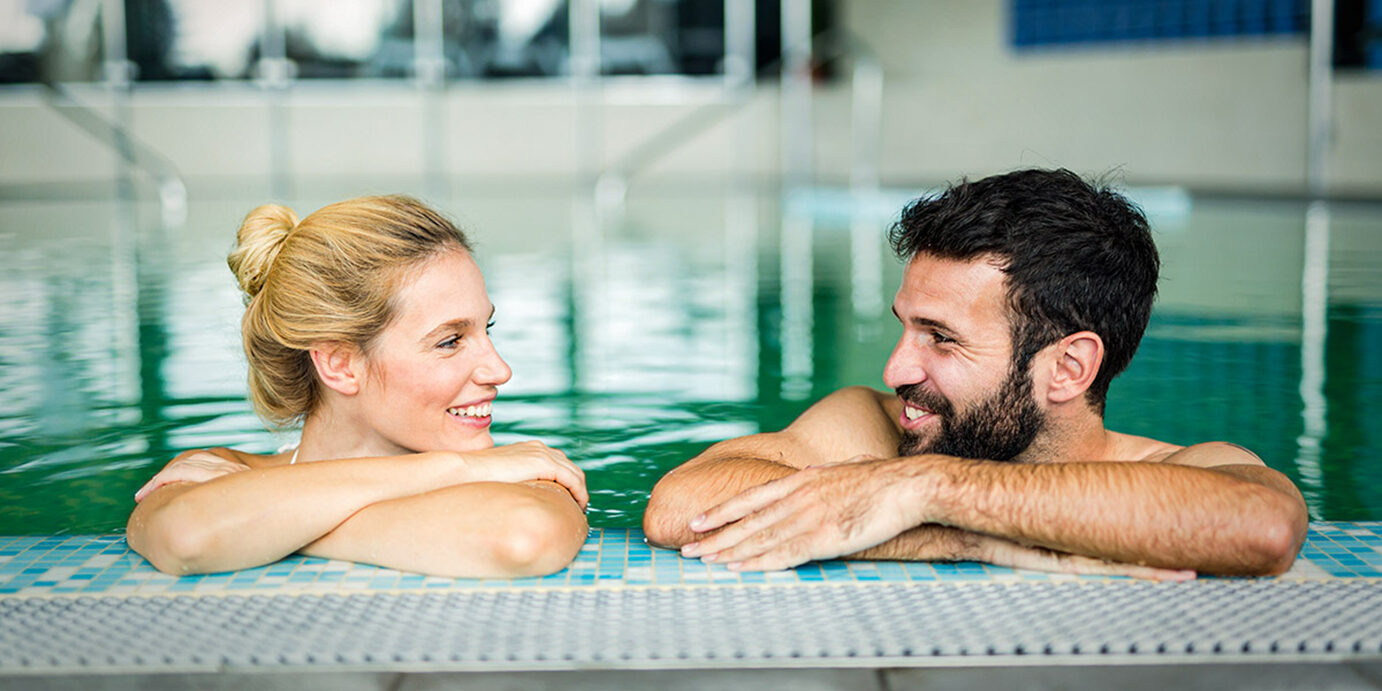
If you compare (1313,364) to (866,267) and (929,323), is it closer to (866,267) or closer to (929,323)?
(929,323)

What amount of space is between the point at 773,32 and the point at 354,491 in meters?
16.8

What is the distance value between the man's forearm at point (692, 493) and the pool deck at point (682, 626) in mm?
67

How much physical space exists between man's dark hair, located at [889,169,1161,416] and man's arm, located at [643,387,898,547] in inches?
16.8

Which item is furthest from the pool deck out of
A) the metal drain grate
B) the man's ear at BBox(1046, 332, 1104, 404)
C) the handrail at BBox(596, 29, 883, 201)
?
the handrail at BBox(596, 29, 883, 201)

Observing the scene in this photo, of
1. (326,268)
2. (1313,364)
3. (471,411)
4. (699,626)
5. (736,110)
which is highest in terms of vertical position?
(736,110)

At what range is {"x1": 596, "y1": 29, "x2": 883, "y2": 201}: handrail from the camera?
52.2ft

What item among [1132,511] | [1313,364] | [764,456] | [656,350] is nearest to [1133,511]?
[1132,511]

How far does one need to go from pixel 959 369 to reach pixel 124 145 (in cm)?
1468

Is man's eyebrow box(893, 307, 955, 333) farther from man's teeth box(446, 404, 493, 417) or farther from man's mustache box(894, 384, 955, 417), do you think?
man's teeth box(446, 404, 493, 417)

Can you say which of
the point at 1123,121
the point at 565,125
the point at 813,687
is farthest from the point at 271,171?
the point at 813,687

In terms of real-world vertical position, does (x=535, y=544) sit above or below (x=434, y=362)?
below

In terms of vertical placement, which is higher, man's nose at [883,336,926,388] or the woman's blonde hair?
the woman's blonde hair

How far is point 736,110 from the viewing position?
58.1 ft

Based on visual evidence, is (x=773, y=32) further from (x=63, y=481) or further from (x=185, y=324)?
(x=63, y=481)
